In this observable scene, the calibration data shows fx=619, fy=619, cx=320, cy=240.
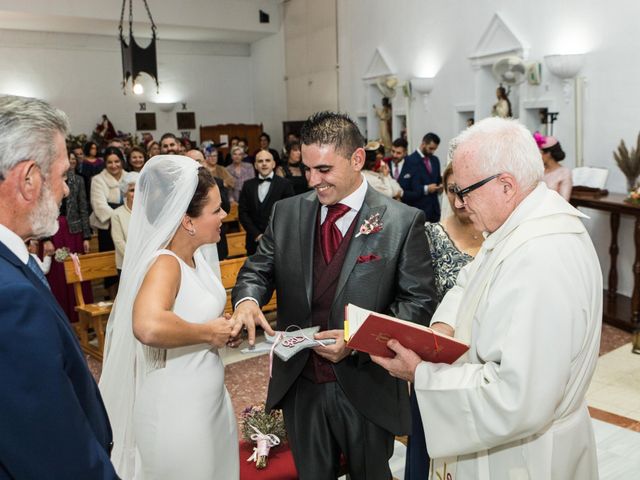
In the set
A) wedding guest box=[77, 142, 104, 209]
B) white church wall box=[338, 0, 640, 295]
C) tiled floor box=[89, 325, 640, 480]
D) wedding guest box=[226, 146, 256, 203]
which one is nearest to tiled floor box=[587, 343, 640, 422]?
tiled floor box=[89, 325, 640, 480]

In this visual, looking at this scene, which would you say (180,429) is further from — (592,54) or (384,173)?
(592,54)

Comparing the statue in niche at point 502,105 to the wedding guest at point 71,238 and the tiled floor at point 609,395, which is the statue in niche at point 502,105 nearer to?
the tiled floor at point 609,395

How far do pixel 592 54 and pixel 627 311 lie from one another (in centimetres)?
330

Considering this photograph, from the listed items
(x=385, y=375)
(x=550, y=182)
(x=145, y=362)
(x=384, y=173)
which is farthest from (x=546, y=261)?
(x=384, y=173)

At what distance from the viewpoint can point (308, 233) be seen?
8.79 feet

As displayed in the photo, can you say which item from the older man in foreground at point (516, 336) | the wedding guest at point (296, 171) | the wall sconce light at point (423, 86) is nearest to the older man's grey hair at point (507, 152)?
the older man in foreground at point (516, 336)

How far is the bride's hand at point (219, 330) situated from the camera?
2410 millimetres

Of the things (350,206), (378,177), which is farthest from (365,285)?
(378,177)

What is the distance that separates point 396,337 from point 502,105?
7.82 meters

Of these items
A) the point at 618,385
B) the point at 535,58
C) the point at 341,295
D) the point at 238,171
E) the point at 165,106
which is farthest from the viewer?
the point at 165,106

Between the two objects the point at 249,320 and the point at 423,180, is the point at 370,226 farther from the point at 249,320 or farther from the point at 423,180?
the point at 423,180

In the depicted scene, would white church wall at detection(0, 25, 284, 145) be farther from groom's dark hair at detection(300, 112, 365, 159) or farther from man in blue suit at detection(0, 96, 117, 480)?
man in blue suit at detection(0, 96, 117, 480)

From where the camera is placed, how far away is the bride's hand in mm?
2410

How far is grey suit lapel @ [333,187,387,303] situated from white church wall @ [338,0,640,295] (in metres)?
5.85
